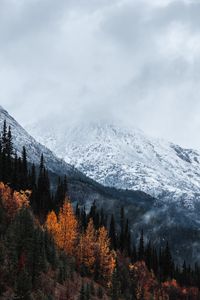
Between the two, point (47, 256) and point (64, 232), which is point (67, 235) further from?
point (47, 256)

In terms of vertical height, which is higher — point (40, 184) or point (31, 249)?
point (40, 184)

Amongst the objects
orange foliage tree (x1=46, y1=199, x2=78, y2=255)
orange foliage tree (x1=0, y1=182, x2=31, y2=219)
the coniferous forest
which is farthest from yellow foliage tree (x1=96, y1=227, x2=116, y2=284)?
orange foliage tree (x1=0, y1=182, x2=31, y2=219)

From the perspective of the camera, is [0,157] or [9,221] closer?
[9,221]

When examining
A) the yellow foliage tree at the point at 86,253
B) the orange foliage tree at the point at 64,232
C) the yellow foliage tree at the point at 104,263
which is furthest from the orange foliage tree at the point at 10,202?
the yellow foliage tree at the point at 104,263

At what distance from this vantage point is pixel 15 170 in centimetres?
18188

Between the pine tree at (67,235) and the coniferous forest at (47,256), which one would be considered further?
the pine tree at (67,235)

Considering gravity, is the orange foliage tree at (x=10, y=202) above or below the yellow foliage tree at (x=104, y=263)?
above

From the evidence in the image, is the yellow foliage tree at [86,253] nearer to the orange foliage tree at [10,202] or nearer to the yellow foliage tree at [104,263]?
the yellow foliage tree at [104,263]

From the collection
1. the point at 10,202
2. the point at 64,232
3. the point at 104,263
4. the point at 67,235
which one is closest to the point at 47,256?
the point at 10,202

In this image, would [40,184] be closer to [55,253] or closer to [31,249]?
[55,253]

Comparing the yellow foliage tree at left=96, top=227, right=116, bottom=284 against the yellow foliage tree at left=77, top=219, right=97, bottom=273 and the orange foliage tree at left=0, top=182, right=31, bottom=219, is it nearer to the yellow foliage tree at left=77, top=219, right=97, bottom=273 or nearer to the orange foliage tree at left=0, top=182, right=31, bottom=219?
the yellow foliage tree at left=77, top=219, right=97, bottom=273

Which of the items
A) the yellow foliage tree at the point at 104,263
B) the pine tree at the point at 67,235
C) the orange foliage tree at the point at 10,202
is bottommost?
the yellow foliage tree at the point at 104,263

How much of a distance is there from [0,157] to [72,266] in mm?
59357

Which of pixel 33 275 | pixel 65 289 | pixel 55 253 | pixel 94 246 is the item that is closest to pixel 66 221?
pixel 94 246
